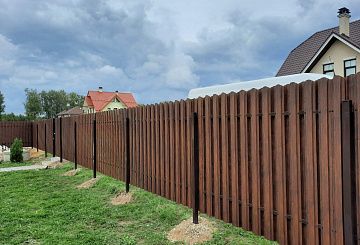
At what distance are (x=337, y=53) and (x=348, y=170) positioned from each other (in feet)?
64.6

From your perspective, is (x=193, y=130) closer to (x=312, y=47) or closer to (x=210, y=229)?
(x=210, y=229)

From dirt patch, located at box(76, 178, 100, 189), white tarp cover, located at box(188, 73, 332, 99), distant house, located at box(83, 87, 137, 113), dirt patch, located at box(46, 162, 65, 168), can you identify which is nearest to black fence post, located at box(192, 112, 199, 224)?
white tarp cover, located at box(188, 73, 332, 99)

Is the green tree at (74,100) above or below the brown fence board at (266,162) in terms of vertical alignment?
above

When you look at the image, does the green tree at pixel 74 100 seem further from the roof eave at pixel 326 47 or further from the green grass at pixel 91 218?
the green grass at pixel 91 218

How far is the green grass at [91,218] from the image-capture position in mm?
5125

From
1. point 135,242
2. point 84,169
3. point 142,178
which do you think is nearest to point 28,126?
point 84,169

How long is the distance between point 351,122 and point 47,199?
7.21 meters

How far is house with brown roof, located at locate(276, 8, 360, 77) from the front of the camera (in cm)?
1986

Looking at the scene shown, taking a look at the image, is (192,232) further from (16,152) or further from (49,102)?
(49,102)

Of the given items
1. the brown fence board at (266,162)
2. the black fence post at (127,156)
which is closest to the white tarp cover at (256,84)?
the black fence post at (127,156)

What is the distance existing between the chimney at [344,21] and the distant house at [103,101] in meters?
39.0

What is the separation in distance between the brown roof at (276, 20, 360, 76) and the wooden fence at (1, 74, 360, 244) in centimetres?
1879

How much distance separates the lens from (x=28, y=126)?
25.2m

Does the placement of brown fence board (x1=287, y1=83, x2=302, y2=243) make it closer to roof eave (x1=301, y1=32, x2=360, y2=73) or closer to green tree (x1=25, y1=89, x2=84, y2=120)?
roof eave (x1=301, y1=32, x2=360, y2=73)
